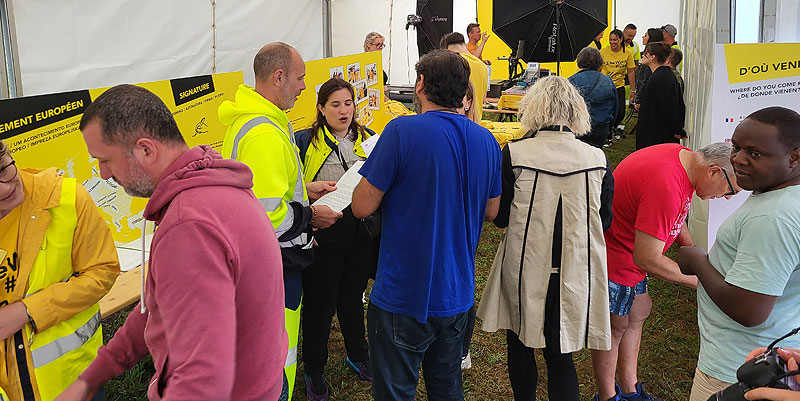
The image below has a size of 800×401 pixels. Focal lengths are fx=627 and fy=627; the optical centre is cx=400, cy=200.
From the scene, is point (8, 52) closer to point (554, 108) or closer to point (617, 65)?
point (554, 108)

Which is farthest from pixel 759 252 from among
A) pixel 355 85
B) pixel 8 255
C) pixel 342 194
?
pixel 355 85

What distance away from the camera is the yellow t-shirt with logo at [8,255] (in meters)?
1.86

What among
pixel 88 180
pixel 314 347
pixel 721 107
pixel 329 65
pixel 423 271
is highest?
pixel 329 65

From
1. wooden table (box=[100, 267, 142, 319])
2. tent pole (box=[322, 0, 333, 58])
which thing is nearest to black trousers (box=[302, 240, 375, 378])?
wooden table (box=[100, 267, 142, 319])

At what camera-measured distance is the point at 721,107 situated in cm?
350

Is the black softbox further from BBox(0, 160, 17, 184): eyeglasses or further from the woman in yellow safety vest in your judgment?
BBox(0, 160, 17, 184): eyeglasses

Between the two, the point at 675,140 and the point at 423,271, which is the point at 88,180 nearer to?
the point at 423,271

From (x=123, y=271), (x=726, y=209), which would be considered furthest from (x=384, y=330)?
(x=726, y=209)

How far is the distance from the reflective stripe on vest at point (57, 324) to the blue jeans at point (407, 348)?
3.28 ft

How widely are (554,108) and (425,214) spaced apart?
0.70 meters

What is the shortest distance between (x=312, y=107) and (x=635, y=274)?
319cm

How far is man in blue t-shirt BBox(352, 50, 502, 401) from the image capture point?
2.15 m

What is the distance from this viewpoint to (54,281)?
1973 mm

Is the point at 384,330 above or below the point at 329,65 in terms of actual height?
below
